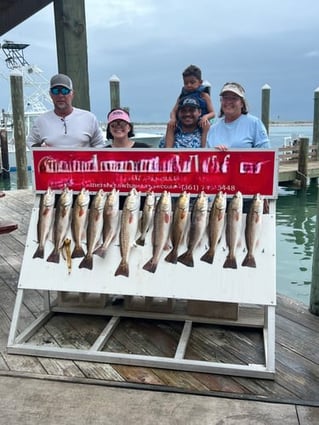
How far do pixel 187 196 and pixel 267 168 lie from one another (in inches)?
21.4

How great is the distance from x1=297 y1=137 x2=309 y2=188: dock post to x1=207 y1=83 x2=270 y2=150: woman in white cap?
11.3m

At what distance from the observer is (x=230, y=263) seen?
9.12 feet

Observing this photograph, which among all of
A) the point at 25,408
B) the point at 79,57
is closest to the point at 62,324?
the point at 25,408

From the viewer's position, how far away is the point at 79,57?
3752mm

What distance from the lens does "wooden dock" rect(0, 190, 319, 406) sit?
2514 mm

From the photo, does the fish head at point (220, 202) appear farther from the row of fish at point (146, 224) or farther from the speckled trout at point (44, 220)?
the speckled trout at point (44, 220)

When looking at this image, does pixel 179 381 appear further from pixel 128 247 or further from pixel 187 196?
pixel 187 196

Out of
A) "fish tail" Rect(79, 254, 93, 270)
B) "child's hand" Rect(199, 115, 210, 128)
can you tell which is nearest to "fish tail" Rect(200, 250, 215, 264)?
"fish tail" Rect(79, 254, 93, 270)

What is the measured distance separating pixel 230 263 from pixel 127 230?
697 millimetres

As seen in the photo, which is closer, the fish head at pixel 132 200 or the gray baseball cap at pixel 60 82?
the fish head at pixel 132 200

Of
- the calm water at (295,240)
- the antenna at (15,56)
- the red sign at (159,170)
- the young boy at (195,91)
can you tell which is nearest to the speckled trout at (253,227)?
the red sign at (159,170)

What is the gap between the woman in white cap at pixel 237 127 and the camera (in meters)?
3.15

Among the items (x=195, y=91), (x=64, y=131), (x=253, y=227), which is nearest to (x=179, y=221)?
(x=253, y=227)

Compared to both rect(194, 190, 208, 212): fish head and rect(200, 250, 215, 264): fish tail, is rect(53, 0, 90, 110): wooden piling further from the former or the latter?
rect(200, 250, 215, 264): fish tail
